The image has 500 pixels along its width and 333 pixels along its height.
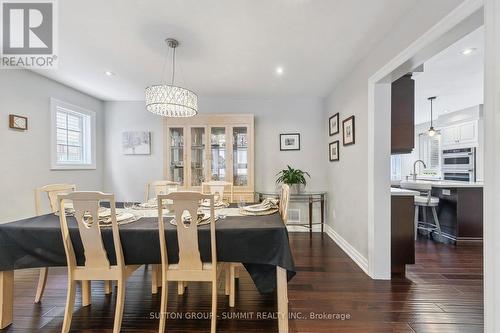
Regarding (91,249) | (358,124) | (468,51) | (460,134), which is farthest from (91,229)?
(460,134)

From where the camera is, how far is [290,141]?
14.1ft

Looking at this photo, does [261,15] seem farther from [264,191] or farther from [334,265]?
[264,191]

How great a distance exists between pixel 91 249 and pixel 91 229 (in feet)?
0.52

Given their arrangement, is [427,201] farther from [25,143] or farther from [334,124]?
[25,143]

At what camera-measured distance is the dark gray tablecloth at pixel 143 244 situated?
1604mm

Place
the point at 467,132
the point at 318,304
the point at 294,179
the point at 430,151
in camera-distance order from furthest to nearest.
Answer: the point at 430,151 < the point at 467,132 < the point at 294,179 < the point at 318,304

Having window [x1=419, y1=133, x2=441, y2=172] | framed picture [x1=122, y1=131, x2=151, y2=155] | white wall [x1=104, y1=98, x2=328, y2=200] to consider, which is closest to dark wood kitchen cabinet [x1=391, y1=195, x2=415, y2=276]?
white wall [x1=104, y1=98, x2=328, y2=200]

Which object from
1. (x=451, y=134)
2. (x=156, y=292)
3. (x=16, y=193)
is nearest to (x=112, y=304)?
(x=156, y=292)

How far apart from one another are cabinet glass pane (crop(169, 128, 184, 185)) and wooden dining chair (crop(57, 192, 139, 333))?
2423mm

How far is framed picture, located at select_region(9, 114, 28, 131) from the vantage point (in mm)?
2762

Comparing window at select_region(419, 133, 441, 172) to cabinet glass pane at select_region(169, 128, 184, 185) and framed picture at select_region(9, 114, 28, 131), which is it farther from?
framed picture at select_region(9, 114, 28, 131)

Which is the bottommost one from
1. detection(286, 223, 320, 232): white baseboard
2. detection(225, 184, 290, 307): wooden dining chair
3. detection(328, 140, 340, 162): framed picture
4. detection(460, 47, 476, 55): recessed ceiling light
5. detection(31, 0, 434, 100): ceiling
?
detection(286, 223, 320, 232): white baseboard

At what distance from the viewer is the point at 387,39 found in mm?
2219

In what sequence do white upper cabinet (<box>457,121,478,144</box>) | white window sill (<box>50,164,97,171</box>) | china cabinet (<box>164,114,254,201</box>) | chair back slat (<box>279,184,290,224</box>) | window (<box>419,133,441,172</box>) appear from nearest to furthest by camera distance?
chair back slat (<box>279,184,290,224</box>), white window sill (<box>50,164,97,171</box>), china cabinet (<box>164,114,254,201</box>), white upper cabinet (<box>457,121,478,144</box>), window (<box>419,133,441,172</box>)
